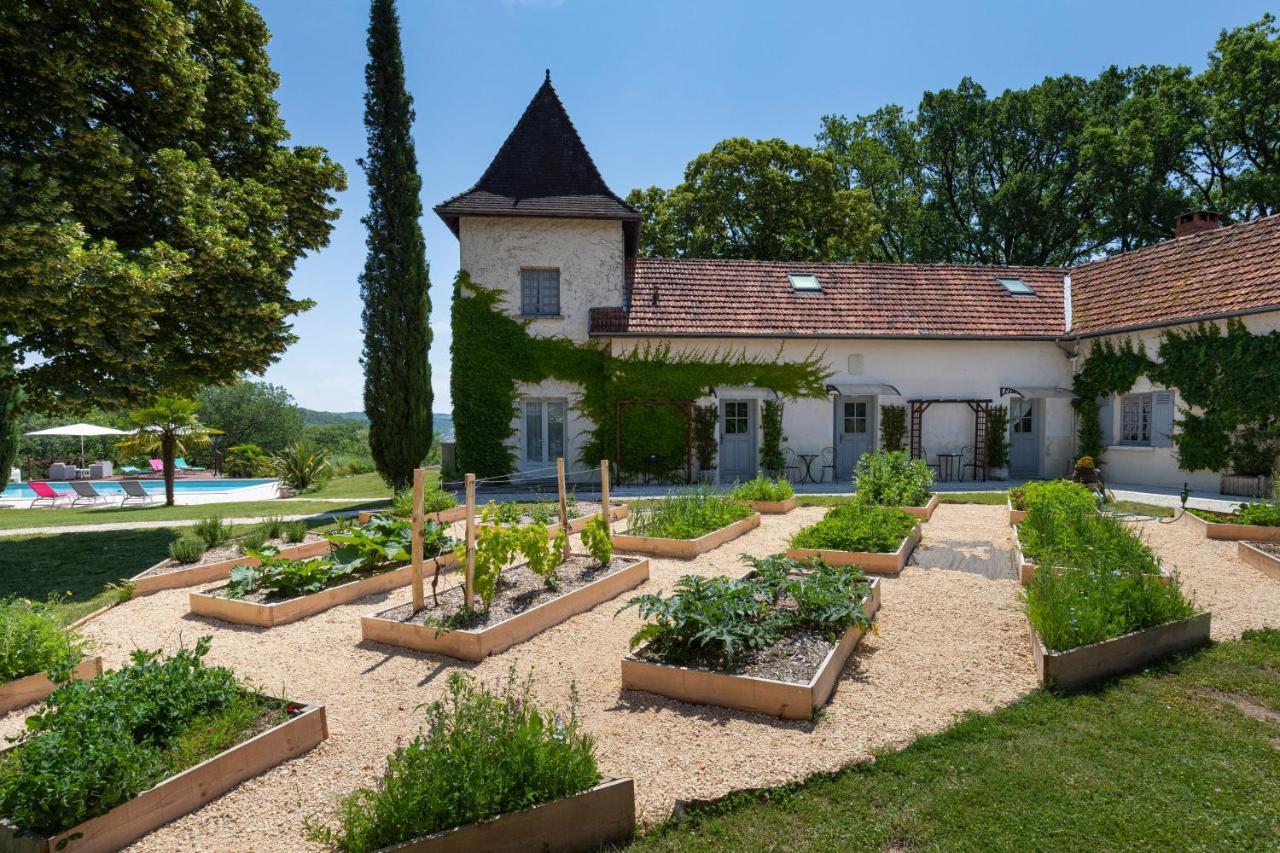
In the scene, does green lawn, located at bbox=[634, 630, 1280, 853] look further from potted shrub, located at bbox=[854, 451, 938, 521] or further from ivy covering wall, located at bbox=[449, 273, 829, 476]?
ivy covering wall, located at bbox=[449, 273, 829, 476]

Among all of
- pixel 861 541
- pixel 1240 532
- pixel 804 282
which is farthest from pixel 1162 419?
pixel 861 541

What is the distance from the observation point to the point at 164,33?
363 inches

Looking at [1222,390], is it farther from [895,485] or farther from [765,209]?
[765,209]

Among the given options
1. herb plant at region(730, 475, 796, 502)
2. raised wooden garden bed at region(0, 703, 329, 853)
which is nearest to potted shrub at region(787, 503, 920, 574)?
herb plant at region(730, 475, 796, 502)

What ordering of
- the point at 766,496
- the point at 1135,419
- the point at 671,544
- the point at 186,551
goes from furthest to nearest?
the point at 1135,419, the point at 766,496, the point at 671,544, the point at 186,551

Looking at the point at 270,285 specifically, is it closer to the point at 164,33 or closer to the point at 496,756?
the point at 164,33

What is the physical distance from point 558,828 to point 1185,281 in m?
19.7

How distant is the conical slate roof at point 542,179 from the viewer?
1716 centimetres

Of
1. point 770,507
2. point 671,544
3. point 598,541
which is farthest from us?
point 770,507

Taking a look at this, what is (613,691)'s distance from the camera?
15.9ft

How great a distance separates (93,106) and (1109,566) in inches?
556

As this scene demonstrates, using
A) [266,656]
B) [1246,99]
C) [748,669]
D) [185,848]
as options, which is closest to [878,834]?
[748,669]

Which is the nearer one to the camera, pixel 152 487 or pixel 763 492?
pixel 763 492

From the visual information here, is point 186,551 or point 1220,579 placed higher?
point 186,551
